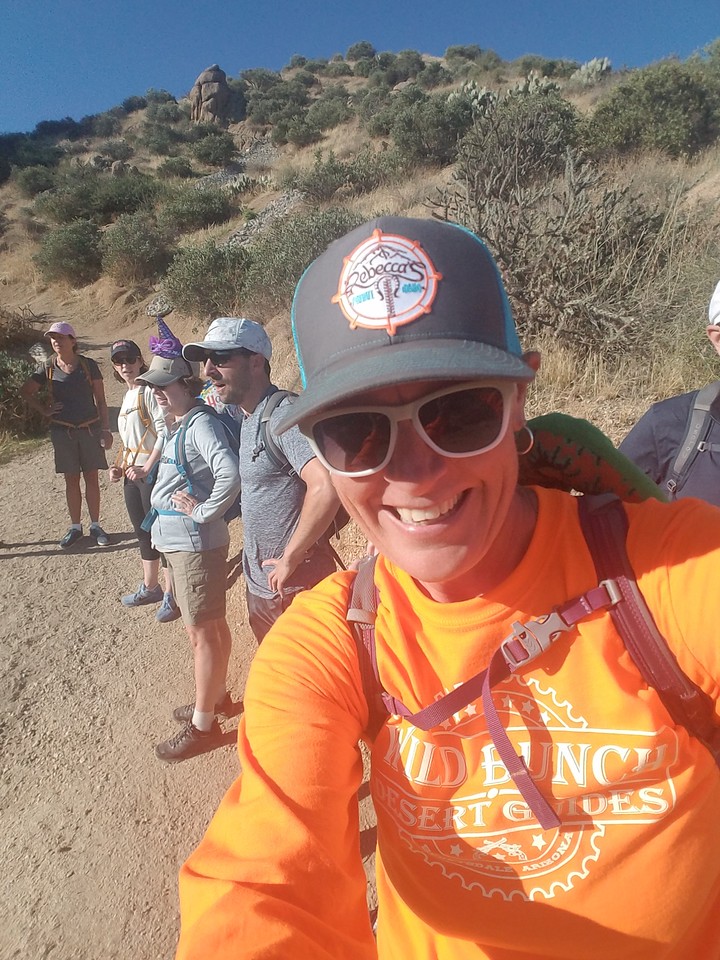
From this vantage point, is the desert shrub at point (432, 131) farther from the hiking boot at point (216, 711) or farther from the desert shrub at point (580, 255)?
the hiking boot at point (216, 711)

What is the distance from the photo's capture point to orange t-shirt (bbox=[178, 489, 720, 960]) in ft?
2.85

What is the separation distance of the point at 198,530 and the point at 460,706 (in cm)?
195

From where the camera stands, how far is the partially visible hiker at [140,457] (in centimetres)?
386

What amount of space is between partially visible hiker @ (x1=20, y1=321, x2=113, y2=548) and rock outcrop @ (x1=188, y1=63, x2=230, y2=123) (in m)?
44.2

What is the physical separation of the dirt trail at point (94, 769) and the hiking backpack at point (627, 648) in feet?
6.23

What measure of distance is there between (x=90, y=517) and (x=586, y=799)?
5605 millimetres

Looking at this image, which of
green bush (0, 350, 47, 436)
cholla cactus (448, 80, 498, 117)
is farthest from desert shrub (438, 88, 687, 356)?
cholla cactus (448, 80, 498, 117)

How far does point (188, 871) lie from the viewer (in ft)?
2.93

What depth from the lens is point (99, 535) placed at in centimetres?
523

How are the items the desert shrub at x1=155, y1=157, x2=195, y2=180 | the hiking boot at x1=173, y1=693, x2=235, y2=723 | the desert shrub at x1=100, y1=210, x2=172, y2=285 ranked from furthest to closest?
1. the desert shrub at x1=155, y1=157, x2=195, y2=180
2. the desert shrub at x1=100, y1=210, x2=172, y2=285
3. the hiking boot at x1=173, y1=693, x2=235, y2=723

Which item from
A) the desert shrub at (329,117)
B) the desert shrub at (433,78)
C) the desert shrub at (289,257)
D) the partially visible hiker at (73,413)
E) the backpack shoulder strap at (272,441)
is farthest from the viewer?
the desert shrub at (433,78)

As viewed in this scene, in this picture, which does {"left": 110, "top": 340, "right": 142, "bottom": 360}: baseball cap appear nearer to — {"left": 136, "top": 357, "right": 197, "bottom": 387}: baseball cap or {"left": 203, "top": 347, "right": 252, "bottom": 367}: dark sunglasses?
{"left": 136, "top": 357, "right": 197, "bottom": 387}: baseball cap

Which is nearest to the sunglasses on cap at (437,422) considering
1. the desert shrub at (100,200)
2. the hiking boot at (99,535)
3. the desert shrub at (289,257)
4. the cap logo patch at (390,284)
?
the cap logo patch at (390,284)

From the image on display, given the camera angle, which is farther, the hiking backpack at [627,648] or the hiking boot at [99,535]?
the hiking boot at [99,535]
